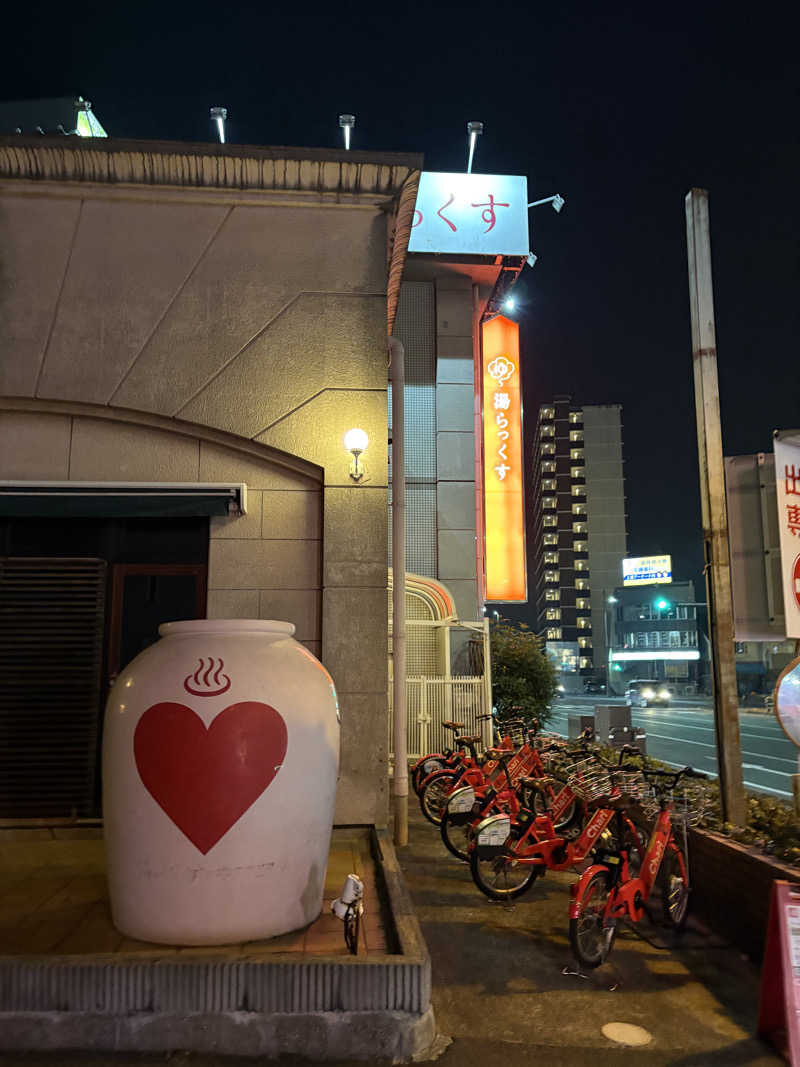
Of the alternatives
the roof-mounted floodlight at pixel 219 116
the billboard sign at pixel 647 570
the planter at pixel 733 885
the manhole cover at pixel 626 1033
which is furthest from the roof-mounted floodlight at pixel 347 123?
the billboard sign at pixel 647 570

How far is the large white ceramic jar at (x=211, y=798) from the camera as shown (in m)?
4.28

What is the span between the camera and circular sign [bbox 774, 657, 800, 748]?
5.59 metres

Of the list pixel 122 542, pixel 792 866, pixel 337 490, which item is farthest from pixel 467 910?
pixel 122 542

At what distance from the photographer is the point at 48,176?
778cm

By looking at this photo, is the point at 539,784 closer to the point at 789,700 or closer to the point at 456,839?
the point at 456,839

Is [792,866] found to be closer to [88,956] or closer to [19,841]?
[88,956]

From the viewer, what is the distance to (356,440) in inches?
304

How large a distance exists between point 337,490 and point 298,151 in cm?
342

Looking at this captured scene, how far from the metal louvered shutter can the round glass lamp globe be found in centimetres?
269

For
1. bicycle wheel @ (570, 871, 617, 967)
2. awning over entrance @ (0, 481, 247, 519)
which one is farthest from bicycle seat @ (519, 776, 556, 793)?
awning over entrance @ (0, 481, 247, 519)

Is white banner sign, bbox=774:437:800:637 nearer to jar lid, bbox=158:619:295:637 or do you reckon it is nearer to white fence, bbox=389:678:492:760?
jar lid, bbox=158:619:295:637

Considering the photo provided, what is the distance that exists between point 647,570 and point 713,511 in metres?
93.6

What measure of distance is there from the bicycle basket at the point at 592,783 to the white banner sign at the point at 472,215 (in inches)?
577

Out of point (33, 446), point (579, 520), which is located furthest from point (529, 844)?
point (579, 520)
